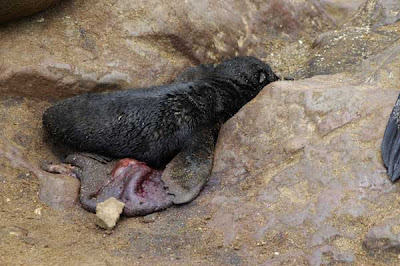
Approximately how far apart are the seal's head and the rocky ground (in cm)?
42

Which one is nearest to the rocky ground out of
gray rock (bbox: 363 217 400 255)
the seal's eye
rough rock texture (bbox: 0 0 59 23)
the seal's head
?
gray rock (bbox: 363 217 400 255)

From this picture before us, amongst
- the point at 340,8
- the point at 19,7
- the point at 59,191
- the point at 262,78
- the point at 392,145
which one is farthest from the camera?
the point at 340,8

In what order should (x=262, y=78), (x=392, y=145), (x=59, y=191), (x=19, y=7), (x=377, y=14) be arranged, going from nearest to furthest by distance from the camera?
(x=392, y=145) → (x=59, y=191) → (x=19, y=7) → (x=262, y=78) → (x=377, y=14)

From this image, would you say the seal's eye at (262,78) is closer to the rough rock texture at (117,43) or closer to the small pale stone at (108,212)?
the rough rock texture at (117,43)

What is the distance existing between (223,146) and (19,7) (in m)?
2.31

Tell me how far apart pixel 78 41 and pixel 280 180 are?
2628mm

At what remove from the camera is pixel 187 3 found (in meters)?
6.64

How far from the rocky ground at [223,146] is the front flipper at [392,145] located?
0.07m

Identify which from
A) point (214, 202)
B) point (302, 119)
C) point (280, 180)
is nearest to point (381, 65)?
point (302, 119)

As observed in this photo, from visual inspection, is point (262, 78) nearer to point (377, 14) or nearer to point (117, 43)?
point (117, 43)

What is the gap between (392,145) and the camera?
437 cm

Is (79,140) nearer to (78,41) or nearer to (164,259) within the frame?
(78,41)

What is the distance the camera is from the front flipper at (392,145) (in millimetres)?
4262

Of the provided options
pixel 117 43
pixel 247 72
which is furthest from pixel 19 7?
pixel 247 72
